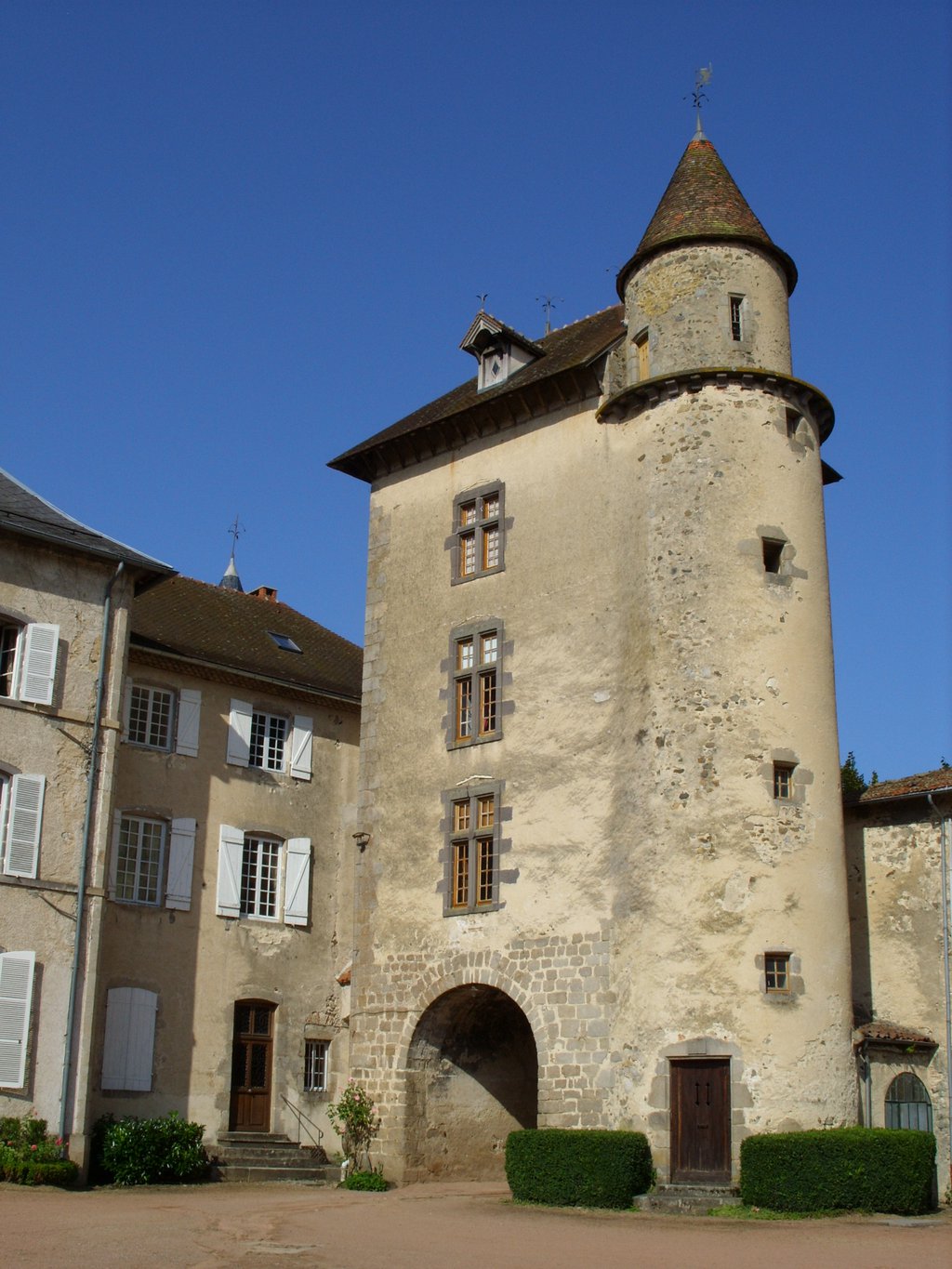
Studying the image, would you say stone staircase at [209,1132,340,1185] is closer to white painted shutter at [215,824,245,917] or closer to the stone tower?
the stone tower

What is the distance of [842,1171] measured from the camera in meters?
15.6

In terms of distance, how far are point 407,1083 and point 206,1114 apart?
10.5 ft

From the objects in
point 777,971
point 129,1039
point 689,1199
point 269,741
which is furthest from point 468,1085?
point 269,741

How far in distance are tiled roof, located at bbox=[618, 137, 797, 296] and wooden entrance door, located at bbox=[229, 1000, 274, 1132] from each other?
12.9 metres

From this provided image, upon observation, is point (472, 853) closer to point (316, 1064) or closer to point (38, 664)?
point (316, 1064)

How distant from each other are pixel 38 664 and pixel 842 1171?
39.9ft

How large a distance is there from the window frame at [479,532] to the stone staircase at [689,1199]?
934cm

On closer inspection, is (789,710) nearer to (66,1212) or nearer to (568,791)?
(568,791)

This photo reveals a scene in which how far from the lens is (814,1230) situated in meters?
14.2

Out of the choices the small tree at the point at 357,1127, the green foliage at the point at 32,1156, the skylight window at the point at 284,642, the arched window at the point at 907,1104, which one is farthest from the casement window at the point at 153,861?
the arched window at the point at 907,1104

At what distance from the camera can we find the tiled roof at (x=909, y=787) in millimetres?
19859

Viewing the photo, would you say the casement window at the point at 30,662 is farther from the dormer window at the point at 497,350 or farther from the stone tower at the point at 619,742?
the dormer window at the point at 497,350

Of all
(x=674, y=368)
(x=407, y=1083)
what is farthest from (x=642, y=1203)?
(x=674, y=368)

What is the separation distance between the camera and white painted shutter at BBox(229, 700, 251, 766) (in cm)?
2294
